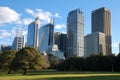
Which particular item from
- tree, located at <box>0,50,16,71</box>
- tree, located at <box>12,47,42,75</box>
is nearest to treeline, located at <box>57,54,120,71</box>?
tree, located at <box>0,50,16,71</box>

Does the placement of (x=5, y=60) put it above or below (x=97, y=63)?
above

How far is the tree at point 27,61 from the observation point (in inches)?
3054

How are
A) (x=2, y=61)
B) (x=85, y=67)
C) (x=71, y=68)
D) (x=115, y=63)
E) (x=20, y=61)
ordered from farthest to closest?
(x=71, y=68)
(x=85, y=67)
(x=115, y=63)
(x=2, y=61)
(x=20, y=61)

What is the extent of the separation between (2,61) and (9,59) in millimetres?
2610

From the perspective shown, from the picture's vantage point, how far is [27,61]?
78.1m

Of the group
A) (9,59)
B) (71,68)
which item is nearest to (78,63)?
(71,68)

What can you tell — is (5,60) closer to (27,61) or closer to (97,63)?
(27,61)

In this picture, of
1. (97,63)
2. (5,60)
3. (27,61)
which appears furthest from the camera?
(97,63)

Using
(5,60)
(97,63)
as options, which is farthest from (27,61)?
(97,63)

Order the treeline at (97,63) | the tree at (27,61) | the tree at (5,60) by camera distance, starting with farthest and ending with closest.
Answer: the treeline at (97,63)
the tree at (5,60)
the tree at (27,61)

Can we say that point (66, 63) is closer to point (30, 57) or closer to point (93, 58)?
point (93, 58)

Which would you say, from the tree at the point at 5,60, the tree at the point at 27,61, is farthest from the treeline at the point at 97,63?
the tree at the point at 27,61

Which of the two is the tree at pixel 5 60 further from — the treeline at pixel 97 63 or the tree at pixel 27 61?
the treeline at pixel 97 63

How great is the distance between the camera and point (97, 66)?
5054 inches
